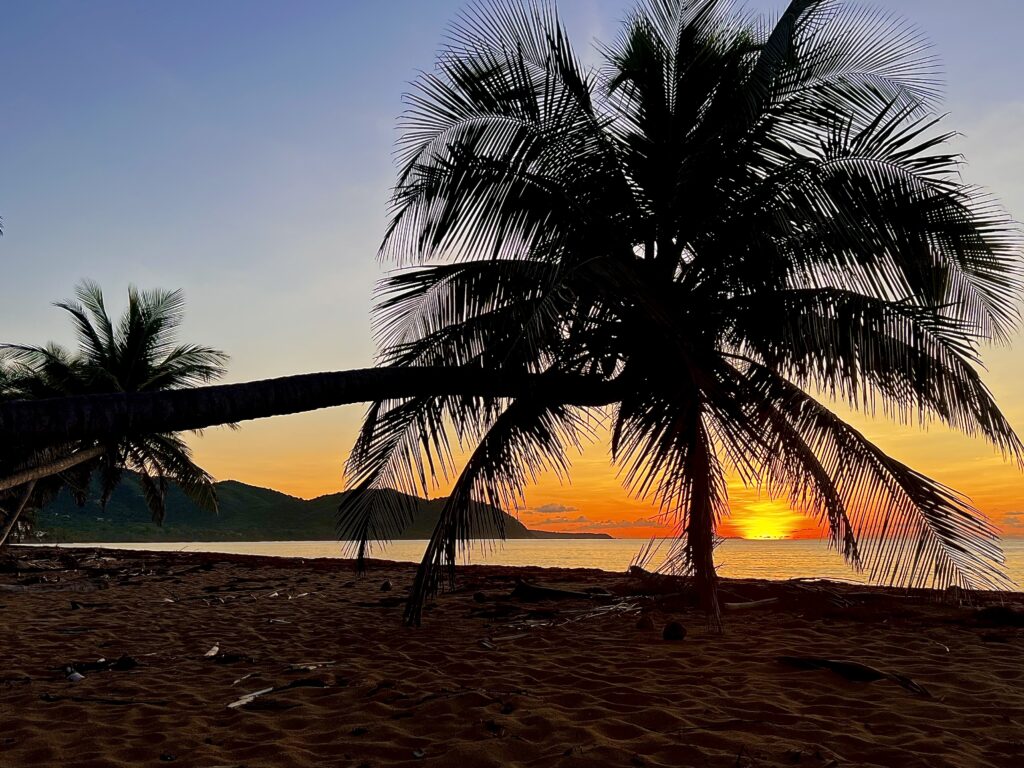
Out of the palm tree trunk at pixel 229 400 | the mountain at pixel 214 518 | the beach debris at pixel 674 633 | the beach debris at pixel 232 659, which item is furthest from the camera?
the mountain at pixel 214 518

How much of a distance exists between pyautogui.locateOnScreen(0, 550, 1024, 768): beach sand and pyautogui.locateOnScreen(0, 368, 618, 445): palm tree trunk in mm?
1774

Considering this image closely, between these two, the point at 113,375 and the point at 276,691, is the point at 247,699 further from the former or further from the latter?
the point at 113,375

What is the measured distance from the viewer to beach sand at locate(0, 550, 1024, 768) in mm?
3689

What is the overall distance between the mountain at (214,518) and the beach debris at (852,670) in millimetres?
109139

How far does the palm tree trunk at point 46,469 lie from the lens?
1388cm

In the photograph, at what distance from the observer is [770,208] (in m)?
7.27

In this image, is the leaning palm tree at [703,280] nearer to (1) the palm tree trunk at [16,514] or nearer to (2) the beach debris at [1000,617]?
(2) the beach debris at [1000,617]

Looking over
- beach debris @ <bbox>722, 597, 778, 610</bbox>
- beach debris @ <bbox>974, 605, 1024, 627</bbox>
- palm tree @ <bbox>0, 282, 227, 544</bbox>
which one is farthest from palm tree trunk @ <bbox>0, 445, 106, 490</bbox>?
beach debris @ <bbox>974, 605, 1024, 627</bbox>

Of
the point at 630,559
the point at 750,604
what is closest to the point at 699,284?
the point at 750,604

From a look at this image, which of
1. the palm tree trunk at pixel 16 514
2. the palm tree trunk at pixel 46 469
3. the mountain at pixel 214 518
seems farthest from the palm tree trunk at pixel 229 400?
the mountain at pixel 214 518

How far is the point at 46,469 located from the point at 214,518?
505ft

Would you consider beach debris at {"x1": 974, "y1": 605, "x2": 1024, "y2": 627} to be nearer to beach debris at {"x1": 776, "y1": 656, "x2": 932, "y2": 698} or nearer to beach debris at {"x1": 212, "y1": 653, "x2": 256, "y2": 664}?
beach debris at {"x1": 776, "y1": 656, "x2": 932, "y2": 698}

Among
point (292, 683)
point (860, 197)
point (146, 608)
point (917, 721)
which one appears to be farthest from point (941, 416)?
point (146, 608)

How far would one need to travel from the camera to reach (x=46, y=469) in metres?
15.0
